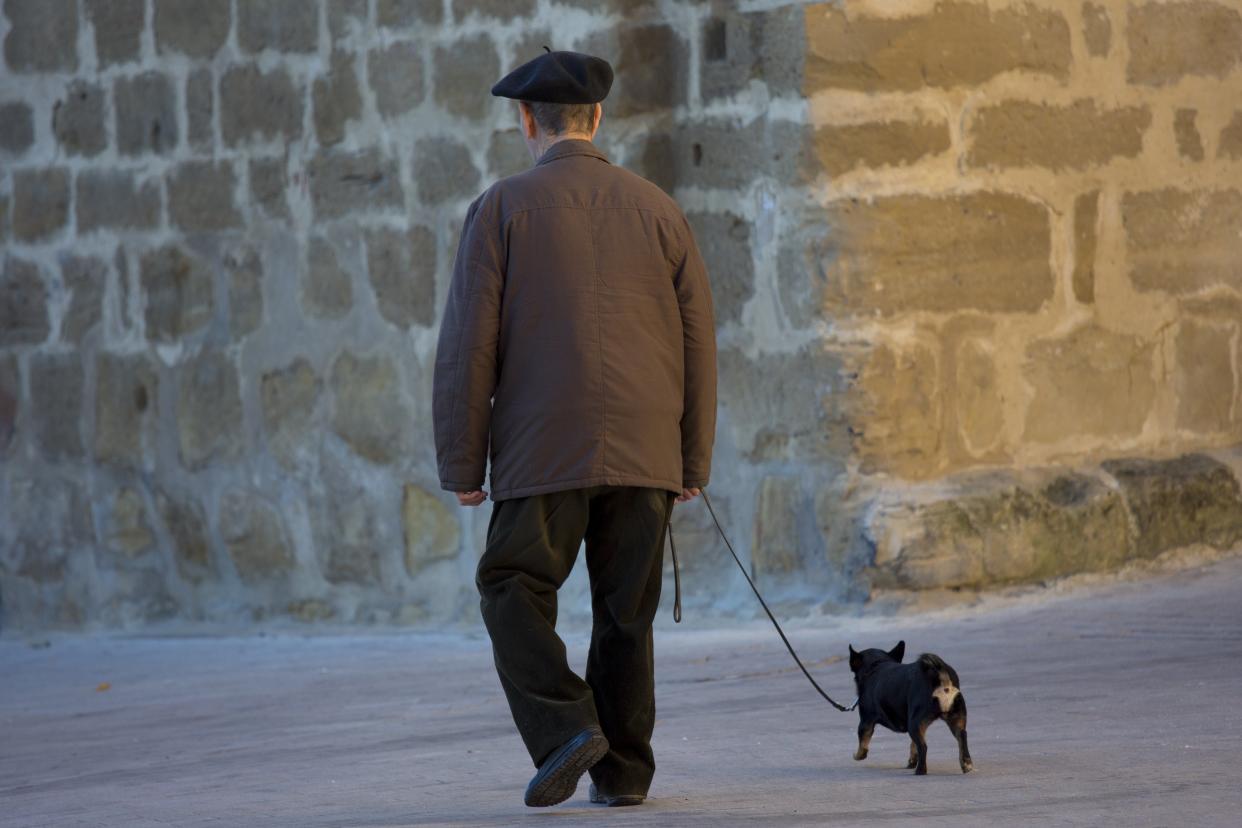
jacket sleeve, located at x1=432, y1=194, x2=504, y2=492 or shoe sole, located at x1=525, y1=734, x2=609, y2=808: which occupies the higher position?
jacket sleeve, located at x1=432, y1=194, x2=504, y2=492

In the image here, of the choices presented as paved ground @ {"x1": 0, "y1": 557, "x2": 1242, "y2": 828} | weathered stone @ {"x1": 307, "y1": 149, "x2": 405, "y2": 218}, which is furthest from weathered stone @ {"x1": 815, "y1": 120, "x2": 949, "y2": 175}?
weathered stone @ {"x1": 307, "y1": 149, "x2": 405, "y2": 218}

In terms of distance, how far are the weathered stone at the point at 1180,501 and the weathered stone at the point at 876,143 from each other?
1.31 meters

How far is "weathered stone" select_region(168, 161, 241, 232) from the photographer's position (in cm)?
783

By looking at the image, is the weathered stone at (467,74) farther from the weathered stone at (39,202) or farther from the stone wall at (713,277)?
the weathered stone at (39,202)

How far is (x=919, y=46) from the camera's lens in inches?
261

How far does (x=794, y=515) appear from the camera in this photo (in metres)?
6.74

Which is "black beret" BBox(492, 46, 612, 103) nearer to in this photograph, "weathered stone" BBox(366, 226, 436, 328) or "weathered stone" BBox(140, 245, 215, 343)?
"weathered stone" BBox(366, 226, 436, 328)

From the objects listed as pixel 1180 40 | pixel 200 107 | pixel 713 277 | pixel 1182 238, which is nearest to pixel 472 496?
pixel 713 277

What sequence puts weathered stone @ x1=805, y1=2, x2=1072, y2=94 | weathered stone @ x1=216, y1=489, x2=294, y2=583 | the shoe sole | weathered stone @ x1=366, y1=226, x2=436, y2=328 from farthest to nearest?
1. weathered stone @ x1=216, y1=489, x2=294, y2=583
2. weathered stone @ x1=366, y1=226, x2=436, y2=328
3. weathered stone @ x1=805, y1=2, x2=1072, y2=94
4. the shoe sole

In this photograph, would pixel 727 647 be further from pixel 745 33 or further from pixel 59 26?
pixel 59 26

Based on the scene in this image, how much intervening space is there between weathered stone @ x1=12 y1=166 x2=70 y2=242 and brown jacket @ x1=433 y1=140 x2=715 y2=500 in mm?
4645

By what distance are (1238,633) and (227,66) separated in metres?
4.29

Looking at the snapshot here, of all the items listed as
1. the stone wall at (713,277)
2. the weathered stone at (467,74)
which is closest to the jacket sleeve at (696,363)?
the stone wall at (713,277)

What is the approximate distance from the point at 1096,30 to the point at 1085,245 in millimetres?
743
